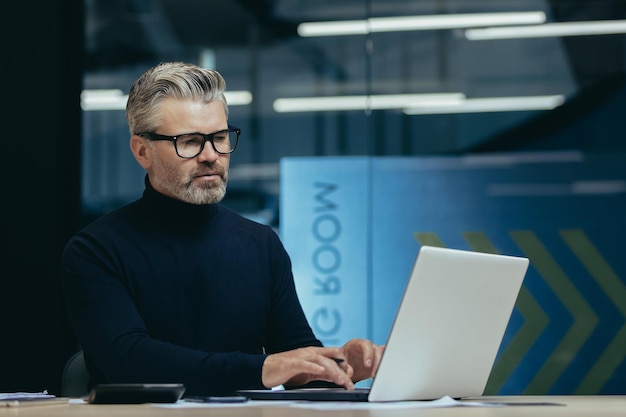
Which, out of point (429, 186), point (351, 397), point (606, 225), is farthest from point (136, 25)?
point (351, 397)

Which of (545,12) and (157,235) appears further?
(545,12)

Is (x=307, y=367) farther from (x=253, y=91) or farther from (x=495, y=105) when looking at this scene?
(x=253, y=91)

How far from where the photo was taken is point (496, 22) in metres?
5.16

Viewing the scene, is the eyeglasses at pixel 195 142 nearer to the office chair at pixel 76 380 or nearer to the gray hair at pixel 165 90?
the gray hair at pixel 165 90

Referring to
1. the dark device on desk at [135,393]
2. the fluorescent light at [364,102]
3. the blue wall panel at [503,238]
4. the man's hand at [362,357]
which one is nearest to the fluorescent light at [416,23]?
the fluorescent light at [364,102]

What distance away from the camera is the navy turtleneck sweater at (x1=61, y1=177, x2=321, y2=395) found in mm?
2404

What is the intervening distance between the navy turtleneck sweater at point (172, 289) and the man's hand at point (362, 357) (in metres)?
0.23

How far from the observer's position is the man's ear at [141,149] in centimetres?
278

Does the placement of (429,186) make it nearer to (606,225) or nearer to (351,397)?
(606,225)

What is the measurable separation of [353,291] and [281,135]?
882 mm

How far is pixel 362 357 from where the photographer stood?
7.55 ft

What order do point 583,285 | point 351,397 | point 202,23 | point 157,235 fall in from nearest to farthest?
1. point 351,397
2. point 157,235
3. point 583,285
4. point 202,23

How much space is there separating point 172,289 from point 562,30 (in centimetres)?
311

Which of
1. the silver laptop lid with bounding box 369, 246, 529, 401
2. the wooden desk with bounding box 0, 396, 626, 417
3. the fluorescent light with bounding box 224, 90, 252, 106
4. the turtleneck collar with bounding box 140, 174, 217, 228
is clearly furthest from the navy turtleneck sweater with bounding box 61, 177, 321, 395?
the fluorescent light with bounding box 224, 90, 252, 106
